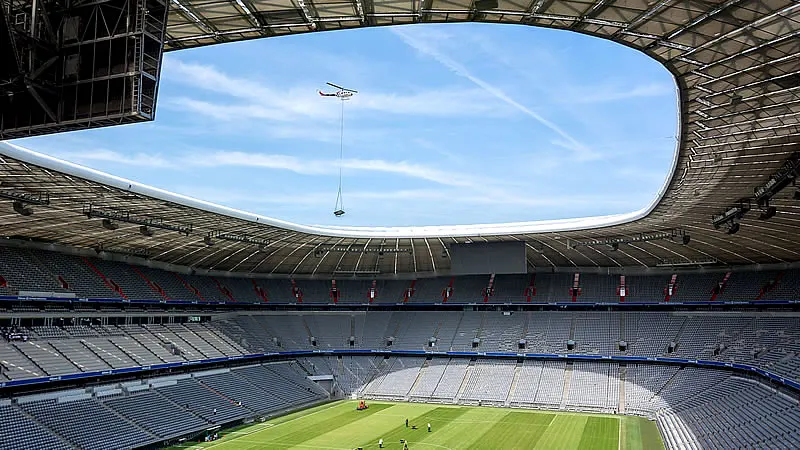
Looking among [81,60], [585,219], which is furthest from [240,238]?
[81,60]

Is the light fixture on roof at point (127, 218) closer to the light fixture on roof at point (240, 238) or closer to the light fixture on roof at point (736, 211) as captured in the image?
the light fixture on roof at point (240, 238)

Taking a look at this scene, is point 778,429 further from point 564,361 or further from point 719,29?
Answer: point 564,361

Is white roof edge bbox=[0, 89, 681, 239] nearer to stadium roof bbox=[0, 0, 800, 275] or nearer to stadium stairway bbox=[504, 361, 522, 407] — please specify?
stadium roof bbox=[0, 0, 800, 275]

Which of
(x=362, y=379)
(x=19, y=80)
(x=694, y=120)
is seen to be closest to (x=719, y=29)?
(x=694, y=120)

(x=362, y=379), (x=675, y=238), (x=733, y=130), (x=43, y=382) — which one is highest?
(x=733, y=130)

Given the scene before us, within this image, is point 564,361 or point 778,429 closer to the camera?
point 778,429

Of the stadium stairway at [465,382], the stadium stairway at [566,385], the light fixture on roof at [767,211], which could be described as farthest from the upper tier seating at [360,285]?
the light fixture on roof at [767,211]
